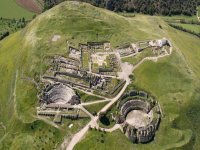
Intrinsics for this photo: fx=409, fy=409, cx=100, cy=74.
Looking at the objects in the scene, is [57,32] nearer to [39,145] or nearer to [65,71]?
[65,71]

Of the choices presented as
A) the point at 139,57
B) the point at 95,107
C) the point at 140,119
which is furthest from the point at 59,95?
the point at 139,57

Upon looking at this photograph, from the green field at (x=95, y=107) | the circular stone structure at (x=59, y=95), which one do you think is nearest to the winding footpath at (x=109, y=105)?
the green field at (x=95, y=107)

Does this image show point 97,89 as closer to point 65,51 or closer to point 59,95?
point 59,95

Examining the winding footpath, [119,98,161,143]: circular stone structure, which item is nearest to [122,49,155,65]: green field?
the winding footpath

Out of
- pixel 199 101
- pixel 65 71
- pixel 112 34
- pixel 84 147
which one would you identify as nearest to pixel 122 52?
pixel 112 34

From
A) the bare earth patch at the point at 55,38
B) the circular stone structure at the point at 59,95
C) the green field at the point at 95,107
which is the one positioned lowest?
the green field at the point at 95,107

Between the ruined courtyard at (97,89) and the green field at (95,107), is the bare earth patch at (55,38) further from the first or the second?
the green field at (95,107)

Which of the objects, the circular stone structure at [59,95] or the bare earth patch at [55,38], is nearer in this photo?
the circular stone structure at [59,95]
